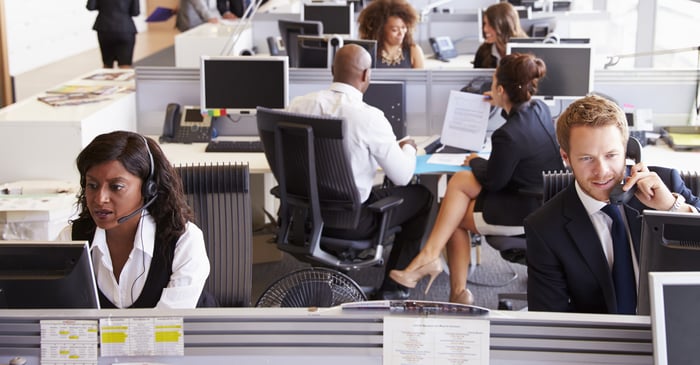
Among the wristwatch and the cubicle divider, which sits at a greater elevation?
the wristwatch

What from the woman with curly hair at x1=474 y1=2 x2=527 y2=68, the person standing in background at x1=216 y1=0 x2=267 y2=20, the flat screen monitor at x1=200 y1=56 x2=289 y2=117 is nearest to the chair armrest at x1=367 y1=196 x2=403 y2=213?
the flat screen monitor at x1=200 y1=56 x2=289 y2=117

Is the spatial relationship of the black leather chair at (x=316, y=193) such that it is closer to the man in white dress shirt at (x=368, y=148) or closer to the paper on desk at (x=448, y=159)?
Answer: the man in white dress shirt at (x=368, y=148)

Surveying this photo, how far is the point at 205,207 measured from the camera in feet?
8.65

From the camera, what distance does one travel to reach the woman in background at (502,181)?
3369mm

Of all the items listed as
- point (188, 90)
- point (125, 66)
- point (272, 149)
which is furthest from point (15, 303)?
point (125, 66)

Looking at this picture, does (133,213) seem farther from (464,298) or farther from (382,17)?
(382,17)

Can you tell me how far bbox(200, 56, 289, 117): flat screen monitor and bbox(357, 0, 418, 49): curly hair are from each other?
1363 millimetres

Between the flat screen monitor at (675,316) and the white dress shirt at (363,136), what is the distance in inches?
84.3

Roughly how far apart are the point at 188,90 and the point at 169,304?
8.32 ft

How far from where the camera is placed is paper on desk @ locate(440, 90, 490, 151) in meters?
4.00

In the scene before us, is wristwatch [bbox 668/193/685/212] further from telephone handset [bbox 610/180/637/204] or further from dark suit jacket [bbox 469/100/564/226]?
dark suit jacket [bbox 469/100/564/226]

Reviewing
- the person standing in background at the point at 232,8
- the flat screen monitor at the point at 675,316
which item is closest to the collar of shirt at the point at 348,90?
the flat screen monitor at the point at 675,316

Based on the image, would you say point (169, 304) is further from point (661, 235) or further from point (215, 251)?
point (661, 235)

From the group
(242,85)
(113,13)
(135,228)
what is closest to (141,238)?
(135,228)
